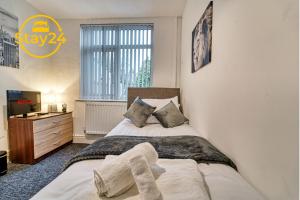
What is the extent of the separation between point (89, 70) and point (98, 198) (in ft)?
10.7

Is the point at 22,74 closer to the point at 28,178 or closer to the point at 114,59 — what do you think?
the point at 114,59

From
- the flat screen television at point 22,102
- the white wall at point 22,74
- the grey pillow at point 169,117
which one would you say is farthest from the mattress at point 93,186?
the white wall at point 22,74

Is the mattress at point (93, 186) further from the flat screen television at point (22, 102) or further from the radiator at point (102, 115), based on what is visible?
the radiator at point (102, 115)

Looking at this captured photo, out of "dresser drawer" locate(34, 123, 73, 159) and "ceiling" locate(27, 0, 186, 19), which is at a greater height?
"ceiling" locate(27, 0, 186, 19)

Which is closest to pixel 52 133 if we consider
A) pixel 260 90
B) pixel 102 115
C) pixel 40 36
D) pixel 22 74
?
pixel 102 115

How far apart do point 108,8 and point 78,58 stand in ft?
3.81

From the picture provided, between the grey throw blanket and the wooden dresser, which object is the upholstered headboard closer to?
the wooden dresser

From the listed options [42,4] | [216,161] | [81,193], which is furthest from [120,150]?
[42,4]

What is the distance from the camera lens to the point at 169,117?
97.1 inches

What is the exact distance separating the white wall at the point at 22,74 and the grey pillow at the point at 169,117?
2.17m

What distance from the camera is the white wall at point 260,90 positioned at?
0.68 metres

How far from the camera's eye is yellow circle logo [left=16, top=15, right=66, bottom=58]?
118 inches

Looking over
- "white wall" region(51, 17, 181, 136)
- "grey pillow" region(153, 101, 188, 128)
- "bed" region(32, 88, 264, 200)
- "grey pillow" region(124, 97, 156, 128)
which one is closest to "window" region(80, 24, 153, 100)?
"white wall" region(51, 17, 181, 136)

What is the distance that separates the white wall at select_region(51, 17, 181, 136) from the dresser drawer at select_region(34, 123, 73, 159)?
261 mm
